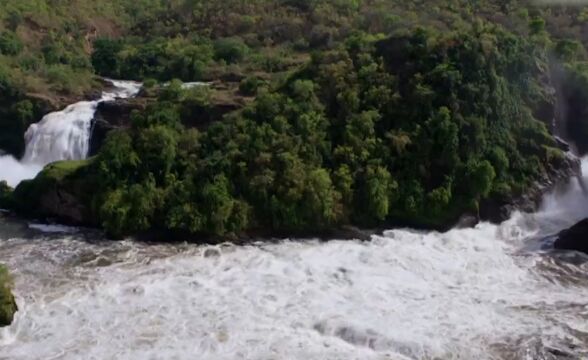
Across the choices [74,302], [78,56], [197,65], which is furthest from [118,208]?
[78,56]

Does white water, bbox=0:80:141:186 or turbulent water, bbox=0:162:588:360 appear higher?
white water, bbox=0:80:141:186

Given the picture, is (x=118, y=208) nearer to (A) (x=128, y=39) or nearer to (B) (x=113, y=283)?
(B) (x=113, y=283)

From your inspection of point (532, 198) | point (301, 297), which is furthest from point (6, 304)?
point (532, 198)

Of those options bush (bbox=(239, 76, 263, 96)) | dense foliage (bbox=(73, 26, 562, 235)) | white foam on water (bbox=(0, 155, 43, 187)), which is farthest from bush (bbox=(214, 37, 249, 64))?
white foam on water (bbox=(0, 155, 43, 187))

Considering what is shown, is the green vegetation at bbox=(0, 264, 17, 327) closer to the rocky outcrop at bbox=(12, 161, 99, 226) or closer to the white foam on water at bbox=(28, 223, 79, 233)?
the white foam on water at bbox=(28, 223, 79, 233)

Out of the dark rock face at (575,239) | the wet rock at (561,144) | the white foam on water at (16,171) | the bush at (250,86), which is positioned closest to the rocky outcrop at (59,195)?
the white foam on water at (16,171)

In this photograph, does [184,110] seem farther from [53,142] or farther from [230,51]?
[230,51]
